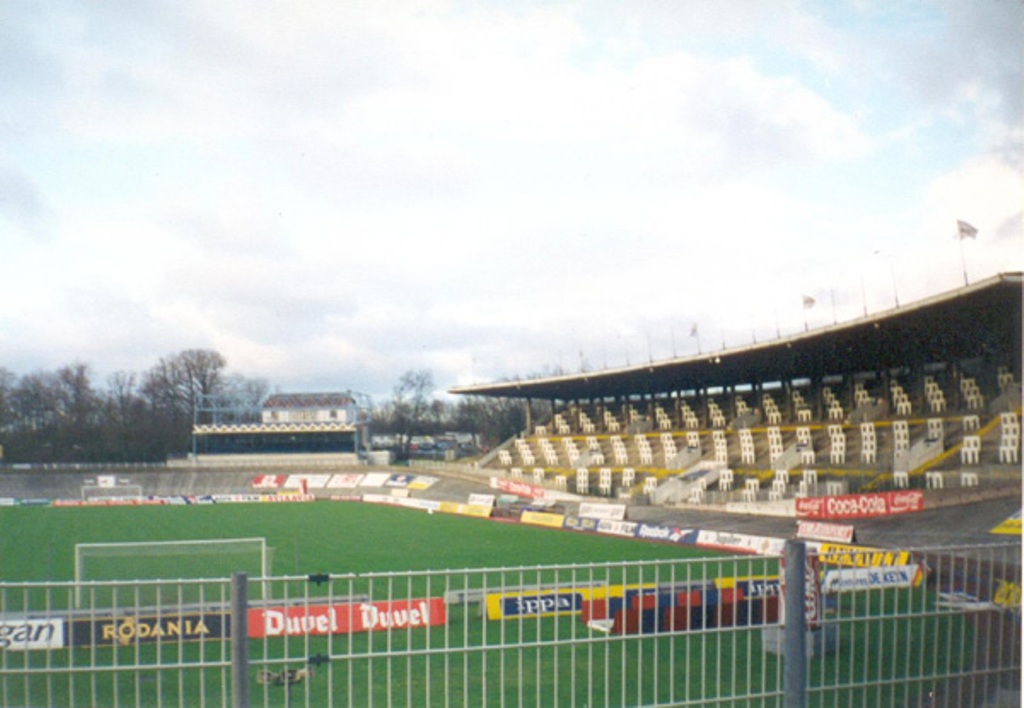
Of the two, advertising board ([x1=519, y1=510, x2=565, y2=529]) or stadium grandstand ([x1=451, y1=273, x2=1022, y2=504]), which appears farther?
advertising board ([x1=519, y1=510, x2=565, y2=529])

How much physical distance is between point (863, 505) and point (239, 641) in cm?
2967

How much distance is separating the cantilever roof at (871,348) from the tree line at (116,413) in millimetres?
41846

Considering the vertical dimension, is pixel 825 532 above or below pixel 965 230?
below

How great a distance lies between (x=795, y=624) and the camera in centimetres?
540

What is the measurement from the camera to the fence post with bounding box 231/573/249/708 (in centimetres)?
482

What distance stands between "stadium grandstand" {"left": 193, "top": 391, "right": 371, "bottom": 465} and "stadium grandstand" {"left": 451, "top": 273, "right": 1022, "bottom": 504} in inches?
710

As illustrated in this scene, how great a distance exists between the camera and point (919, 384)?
132ft

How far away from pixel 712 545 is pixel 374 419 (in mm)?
89812

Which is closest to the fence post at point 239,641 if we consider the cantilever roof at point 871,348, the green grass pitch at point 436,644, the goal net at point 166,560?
the green grass pitch at point 436,644

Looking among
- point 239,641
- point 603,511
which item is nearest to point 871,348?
point 603,511

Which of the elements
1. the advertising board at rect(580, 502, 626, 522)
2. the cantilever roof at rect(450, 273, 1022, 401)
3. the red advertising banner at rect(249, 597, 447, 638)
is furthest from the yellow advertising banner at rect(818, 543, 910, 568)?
the advertising board at rect(580, 502, 626, 522)

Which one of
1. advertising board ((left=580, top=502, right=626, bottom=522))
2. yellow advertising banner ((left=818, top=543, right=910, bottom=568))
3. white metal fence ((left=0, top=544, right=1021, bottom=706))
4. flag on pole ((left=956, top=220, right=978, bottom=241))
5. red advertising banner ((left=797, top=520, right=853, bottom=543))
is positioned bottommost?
advertising board ((left=580, top=502, right=626, bottom=522))

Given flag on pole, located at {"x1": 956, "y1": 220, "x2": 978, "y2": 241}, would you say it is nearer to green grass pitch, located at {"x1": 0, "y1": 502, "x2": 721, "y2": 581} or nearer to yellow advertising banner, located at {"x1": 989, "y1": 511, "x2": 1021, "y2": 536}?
yellow advertising banner, located at {"x1": 989, "y1": 511, "x2": 1021, "y2": 536}

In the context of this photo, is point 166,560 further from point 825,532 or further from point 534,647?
point 825,532
